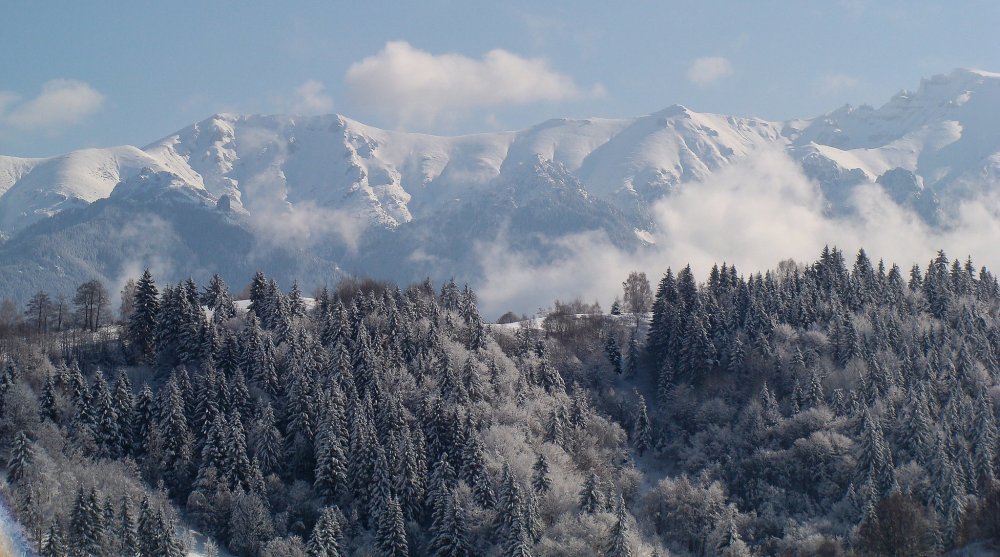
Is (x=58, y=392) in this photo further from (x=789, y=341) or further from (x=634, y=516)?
(x=789, y=341)

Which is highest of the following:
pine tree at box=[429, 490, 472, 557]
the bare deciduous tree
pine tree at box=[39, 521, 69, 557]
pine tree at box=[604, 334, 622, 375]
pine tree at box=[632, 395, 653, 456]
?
the bare deciduous tree

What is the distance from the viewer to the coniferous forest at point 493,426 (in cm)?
10662

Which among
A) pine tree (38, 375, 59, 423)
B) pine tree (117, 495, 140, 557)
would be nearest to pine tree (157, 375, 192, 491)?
pine tree (38, 375, 59, 423)

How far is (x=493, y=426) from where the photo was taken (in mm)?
131875

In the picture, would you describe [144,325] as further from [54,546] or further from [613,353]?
[613,353]

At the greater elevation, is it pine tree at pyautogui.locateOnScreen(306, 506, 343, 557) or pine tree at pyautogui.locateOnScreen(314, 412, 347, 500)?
pine tree at pyautogui.locateOnScreen(314, 412, 347, 500)

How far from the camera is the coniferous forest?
350ft

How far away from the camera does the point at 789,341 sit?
16175 centimetres

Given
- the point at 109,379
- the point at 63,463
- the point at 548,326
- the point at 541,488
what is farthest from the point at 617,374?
the point at 63,463

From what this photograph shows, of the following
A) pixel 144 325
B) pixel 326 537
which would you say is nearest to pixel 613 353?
pixel 144 325

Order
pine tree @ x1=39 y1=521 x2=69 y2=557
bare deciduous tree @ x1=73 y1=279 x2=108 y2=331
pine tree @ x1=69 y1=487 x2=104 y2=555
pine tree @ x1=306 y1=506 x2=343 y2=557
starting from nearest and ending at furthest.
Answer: pine tree @ x1=39 y1=521 x2=69 y2=557
pine tree @ x1=69 y1=487 x2=104 y2=555
pine tree @ x1=306 y1=506 x2=343 y2=557
bare deciduous tree @ x1=73 y1=279 x2=108 y2=331

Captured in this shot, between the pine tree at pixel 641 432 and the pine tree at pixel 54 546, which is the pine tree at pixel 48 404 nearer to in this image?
the pine tree at pixel 54 546

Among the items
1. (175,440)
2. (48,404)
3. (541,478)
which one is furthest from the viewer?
(541,478)

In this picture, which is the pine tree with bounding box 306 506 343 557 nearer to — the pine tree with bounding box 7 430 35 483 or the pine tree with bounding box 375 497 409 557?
the pine tree with bounding box 375 497 409 557
